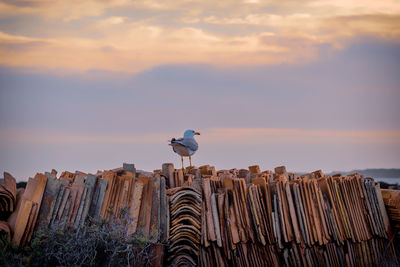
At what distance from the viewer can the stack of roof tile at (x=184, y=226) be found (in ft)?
23.9

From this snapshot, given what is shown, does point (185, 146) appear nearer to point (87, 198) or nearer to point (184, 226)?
point (184, 226)

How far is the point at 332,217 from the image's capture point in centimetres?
882

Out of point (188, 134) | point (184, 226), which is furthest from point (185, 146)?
point (184, 226)

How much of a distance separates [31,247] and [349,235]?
6360mm

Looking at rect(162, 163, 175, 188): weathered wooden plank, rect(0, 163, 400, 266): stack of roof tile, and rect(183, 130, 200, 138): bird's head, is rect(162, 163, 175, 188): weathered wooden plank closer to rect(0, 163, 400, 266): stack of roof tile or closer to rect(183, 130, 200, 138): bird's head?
rect(0, 163, 400, 266): stack of roof tile

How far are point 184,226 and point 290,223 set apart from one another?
7.37 ft

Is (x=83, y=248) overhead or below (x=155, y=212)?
below

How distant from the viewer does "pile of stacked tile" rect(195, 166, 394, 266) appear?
7.68 m

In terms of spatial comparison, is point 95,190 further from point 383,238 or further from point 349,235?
point 383,238

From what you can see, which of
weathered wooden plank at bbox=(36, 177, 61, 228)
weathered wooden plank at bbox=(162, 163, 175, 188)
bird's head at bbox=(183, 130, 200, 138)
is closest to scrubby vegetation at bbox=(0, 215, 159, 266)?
weathered wooden plank at bbox=(36, 177, 61, 228)

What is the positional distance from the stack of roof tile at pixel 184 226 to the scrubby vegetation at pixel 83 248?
62cm

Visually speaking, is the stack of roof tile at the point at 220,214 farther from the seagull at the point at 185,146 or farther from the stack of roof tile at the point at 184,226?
the seagull at the point at 185,146

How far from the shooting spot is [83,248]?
6168 millimetres

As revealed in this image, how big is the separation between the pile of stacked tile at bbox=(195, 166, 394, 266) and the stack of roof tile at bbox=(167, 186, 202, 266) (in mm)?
155
